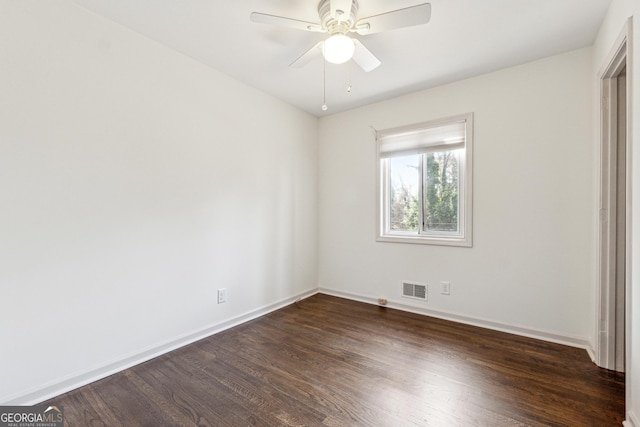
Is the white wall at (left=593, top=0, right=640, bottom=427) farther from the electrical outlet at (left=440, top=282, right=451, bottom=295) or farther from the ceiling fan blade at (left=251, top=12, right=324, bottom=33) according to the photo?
the ceiling fan blade at (left=251, top=12, right=324, bottom=33)

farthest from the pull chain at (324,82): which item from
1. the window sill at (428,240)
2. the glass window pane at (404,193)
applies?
the window sill at (428,240)

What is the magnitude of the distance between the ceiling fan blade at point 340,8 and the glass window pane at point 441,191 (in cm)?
189

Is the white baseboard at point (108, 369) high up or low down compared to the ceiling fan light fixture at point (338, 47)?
down

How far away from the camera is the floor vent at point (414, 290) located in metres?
3.01

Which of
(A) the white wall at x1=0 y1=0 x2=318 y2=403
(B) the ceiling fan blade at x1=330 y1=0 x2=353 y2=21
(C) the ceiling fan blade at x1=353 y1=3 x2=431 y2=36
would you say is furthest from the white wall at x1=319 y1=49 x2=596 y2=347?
(A) the white wall at x1=0 y1=0 x2=318 y2=403

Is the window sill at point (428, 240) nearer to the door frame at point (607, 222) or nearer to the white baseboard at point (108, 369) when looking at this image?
the door frame at point (607, 222)

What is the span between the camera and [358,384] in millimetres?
1797

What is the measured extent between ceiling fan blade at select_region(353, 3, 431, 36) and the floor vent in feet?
8.11

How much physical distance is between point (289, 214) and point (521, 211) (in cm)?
242

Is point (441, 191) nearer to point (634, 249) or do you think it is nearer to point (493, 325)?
point (493, 325)

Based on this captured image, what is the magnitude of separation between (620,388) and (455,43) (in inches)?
104

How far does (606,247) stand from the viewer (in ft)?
6.21

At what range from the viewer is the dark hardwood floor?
1509 millimetres

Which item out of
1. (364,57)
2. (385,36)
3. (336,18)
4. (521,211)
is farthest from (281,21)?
(521,211)
